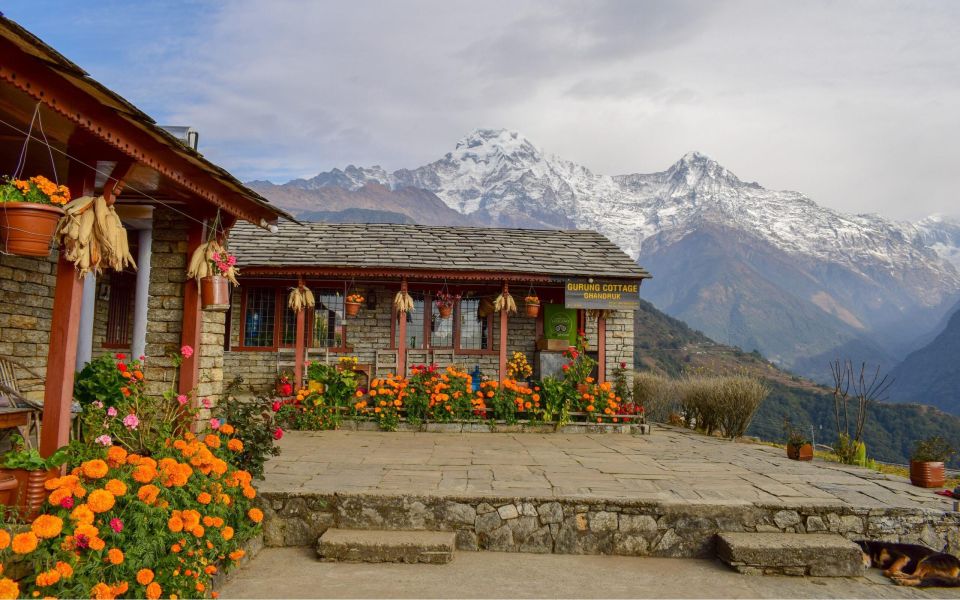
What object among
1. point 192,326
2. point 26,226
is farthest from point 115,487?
point 192,326

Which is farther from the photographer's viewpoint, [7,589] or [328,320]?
[328,320]

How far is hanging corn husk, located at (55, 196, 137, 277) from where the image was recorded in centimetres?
390

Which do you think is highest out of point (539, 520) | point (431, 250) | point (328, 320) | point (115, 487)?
point (431, 250)

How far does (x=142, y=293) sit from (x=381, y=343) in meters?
7.41

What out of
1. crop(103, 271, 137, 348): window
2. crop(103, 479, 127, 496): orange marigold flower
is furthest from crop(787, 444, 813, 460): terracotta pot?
crop(103, 271, 137, 348): window

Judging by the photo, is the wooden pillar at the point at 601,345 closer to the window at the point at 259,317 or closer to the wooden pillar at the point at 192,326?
the window at the point at 259,317

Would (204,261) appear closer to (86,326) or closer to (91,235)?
(86,326)

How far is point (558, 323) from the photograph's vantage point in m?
13.3

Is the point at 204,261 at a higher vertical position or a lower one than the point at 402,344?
higher

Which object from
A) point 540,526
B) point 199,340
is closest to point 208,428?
point 199,340

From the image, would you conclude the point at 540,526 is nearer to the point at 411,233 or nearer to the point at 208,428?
the point at 208,428

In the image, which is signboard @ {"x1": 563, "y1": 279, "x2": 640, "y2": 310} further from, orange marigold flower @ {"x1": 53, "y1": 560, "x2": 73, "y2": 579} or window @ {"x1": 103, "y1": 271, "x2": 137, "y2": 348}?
orange marigold flower @ {"x1": 53, "y1": 560, "x2": 73, "y2": 579}

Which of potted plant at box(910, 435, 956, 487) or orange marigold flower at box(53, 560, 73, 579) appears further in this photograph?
potted plant at box(910, 435, 956, 487)

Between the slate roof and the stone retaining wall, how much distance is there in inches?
262
